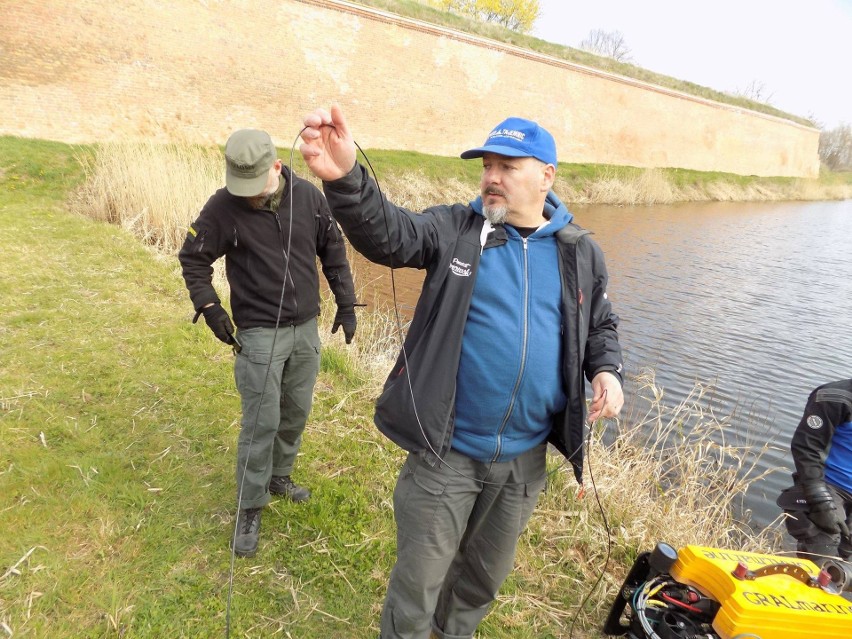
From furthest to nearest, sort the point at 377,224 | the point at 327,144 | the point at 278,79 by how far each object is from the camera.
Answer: the point at 278,79 → the point at 377,224 → the point at 327,144

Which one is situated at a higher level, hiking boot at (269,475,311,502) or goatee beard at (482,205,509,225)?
goatee beard at (482,205,509,225)

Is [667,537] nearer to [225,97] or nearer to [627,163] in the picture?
[225,97]

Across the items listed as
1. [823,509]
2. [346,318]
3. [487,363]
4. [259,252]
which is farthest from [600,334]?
[823,509]

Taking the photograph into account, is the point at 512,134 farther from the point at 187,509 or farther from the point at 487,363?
the point at 187,509

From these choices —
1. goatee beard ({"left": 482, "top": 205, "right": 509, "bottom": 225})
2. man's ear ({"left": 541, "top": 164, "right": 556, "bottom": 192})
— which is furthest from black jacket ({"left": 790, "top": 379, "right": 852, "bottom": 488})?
goatee beard ({"left": 482, "top": 205, "right": 509, "bottom": 225})

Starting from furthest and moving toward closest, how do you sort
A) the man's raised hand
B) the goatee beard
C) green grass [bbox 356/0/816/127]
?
green grass [bbox 356/0/816/127] → the goatee beard → the man's raised hand

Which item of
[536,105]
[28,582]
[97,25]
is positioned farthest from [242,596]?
[536,105]

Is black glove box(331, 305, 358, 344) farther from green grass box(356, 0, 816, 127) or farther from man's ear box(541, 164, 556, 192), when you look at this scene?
green grass box(356, 0, 816, 127)

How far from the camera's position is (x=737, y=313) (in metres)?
10.5

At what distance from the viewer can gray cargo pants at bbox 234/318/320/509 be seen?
273cm

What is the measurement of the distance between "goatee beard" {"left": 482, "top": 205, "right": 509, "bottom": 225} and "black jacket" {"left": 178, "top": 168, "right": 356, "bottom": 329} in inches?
44.2

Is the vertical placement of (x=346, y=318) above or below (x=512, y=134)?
below

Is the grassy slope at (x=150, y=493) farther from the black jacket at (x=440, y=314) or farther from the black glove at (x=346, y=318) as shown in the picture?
the black jacket at (x=440, y=314)

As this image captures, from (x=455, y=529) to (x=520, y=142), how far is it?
1.47 metres
